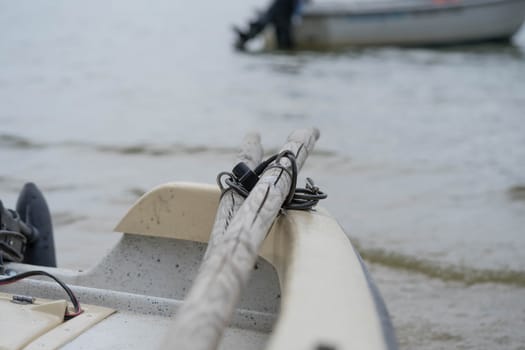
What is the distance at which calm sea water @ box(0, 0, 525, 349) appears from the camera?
4488 millimetres

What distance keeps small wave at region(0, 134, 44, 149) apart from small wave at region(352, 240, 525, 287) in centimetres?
423

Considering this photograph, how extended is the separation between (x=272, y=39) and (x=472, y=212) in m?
11.4

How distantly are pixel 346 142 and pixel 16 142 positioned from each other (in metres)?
3.48

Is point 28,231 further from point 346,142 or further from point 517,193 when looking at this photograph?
point 346,142

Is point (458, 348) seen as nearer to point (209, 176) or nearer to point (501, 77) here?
point (209, 176)

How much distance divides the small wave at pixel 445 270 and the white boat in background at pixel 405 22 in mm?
11424

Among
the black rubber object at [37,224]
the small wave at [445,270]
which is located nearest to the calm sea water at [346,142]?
the small wave at [445,270]

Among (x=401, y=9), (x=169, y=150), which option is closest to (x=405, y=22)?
(x=401, y=9)

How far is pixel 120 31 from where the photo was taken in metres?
19.4

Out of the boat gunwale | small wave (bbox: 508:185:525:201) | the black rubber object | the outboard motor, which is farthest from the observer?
the boat gunwale

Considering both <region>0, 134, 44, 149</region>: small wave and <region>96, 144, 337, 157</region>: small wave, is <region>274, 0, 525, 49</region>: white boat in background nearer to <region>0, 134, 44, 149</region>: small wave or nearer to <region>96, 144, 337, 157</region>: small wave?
<region>96, 144, 337, 157</region>: small wave

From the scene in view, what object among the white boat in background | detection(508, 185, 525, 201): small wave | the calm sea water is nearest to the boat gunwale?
the white boat in background

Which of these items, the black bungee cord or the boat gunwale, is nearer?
the black bungee cord

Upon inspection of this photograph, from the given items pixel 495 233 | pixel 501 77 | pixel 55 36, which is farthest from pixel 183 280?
pixel 55 36
